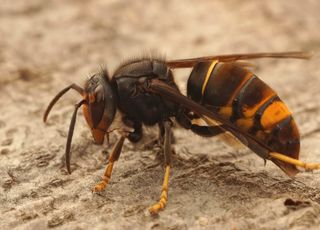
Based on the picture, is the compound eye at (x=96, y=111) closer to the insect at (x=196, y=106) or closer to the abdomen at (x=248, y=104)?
the insect at (x=196, y=106)

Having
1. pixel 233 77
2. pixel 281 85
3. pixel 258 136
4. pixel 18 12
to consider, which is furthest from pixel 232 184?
pixel 18 12

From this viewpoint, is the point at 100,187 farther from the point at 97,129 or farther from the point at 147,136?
the point at 147,136

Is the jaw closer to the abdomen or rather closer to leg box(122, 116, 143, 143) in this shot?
leg box(122, 116, 143, 143)

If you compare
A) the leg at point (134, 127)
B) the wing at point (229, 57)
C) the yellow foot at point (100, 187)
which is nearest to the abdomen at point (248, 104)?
the wing at point (229, 57)

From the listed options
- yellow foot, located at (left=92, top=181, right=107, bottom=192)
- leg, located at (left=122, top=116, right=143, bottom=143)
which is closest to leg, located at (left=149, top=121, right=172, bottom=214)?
leg, located at (left=122, top=116, right=143, bottom=143)

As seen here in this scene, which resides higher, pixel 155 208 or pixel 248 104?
pixel 248 104

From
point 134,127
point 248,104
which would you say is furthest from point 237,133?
point 134,127
